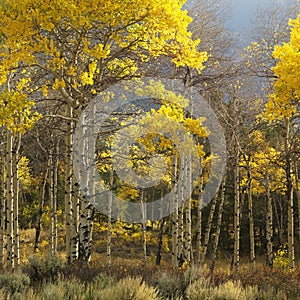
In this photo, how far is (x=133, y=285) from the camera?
202 inches

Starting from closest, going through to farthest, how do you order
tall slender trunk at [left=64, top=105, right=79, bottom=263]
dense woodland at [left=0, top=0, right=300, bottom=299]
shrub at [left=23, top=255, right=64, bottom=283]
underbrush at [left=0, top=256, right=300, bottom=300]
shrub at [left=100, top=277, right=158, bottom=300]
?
shrub at [left=100, top=277, right=158, bottom=300] → underbrush at [left=0, top=256, right=300, bottom=300] → dense woodland at [left=0, top=0, right=300, bottom=299] → shrub at [left=23, top=255, right=64, bottom=283] → tall slender trunk at [left=64, top=105, right=79, bottom=263]

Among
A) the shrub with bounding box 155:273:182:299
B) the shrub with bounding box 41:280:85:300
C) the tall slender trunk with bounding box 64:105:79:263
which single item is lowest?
the shrub with bounding box 155:273:182:299

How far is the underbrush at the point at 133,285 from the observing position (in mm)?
4922

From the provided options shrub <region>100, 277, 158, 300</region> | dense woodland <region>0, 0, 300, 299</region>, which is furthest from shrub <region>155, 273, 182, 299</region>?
dense woodland <region>0, 0, 300, 299</region>

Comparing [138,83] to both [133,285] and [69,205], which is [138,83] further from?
[133,285]

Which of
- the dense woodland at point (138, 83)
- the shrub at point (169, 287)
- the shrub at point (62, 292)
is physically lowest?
the shrub at point (169, 287)

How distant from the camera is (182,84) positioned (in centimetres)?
1173

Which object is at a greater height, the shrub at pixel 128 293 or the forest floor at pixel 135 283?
the shrub at pixel 128 293

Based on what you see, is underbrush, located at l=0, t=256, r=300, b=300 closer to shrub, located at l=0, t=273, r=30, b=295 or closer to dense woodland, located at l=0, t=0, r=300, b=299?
shrub, located at l=0, t=273, r=30, b=295

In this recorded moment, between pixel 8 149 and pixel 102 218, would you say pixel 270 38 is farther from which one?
pixel 102 218

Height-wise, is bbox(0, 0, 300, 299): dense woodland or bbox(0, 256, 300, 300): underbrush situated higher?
bbox(0, 0, 300, 299): dense woodland

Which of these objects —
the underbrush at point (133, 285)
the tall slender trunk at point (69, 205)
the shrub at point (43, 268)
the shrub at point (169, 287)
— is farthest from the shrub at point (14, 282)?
the shrub at point (169, 287)

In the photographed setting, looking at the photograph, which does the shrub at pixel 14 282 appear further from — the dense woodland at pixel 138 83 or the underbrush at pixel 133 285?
the dense woodland at pixel 138 83

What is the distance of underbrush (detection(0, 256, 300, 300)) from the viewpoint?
4922 mm
